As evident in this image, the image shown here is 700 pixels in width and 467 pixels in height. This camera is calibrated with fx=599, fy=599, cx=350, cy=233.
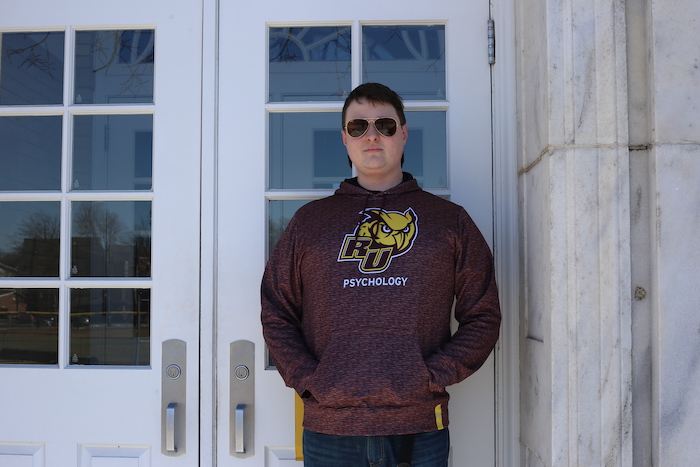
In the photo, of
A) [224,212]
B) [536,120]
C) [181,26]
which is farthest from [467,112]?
[181,26]

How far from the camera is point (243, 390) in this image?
2242 millimetres

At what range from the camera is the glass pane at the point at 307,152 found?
2336 mm

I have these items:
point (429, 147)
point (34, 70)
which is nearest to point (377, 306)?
point (429, 147)

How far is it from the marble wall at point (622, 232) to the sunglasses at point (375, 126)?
0.49 meters

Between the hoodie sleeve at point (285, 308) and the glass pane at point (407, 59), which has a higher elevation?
the glass pane at point (407, 59)

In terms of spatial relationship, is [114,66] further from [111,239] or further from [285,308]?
[285,308]

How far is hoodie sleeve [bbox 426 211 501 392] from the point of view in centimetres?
178

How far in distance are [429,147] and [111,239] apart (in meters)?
1.29

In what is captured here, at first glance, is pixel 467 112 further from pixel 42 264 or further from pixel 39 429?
pixel 39 429

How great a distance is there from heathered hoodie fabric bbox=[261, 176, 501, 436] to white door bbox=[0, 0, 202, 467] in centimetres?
52

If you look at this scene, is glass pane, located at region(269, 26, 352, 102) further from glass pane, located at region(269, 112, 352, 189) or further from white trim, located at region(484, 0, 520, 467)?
white trim, located at region(484, 0, 520, 467)

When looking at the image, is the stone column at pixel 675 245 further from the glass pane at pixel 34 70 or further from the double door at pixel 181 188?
the glass pane at pixel 34 70

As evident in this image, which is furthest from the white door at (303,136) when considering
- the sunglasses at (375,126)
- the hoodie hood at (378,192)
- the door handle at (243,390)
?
the sunglasses at (375,126)

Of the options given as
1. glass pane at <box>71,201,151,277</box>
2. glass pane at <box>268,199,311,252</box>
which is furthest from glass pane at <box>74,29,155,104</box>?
glass pane at <box>268,199,311,252</box>
